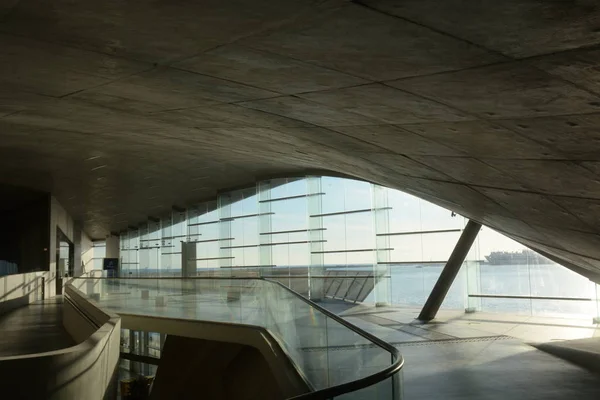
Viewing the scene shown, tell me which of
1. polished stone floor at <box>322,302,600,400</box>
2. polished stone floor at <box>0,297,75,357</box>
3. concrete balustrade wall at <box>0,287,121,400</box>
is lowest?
polished stone floor at <box>322,302,600,400</box>

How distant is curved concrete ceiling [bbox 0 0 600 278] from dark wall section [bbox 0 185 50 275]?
21.8 metres

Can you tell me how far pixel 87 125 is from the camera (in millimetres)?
10914

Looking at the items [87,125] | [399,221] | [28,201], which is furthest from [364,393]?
[28,201]

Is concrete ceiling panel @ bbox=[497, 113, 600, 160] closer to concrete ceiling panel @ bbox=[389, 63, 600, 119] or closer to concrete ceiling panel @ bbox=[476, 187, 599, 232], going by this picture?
concrete ceiling panel @ bbox=[389, 63, 600, 119]

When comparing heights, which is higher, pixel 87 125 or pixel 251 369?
pixel 87 125

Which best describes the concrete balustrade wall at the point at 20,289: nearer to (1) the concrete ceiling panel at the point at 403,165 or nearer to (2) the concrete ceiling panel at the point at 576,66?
(1) the concrete ceiling panel at the point at 403,165

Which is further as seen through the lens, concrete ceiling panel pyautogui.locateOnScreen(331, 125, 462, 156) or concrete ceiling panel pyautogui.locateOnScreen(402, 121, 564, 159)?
concrete ceiling panel pyautogui.locateOnScreen(331, 125, 462, 156)

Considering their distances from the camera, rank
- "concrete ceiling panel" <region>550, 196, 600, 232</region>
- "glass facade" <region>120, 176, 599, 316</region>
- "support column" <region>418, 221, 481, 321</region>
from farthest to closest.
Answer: "glass facade" <region>120, 176, 599, 316</region> < "support column" <region>418, 221, 481, 321</region> < "concrete ceiling panel" <region>550, 196, 600, 232</region>

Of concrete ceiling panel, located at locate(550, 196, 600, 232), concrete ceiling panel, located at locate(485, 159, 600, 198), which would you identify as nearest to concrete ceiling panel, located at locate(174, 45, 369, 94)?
concrete ceiling panel, located at locate(485, 159, 600, 198)

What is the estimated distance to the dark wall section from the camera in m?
30.3

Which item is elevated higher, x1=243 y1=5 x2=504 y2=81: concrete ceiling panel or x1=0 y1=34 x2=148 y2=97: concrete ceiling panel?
x1=0 y1=34 x2=148 y2=97: concrete ceiling panel

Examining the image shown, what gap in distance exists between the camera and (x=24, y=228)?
112 feet

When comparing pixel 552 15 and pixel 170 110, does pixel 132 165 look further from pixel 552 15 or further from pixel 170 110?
pixel 552 15

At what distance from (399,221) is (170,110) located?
17.5 metres
